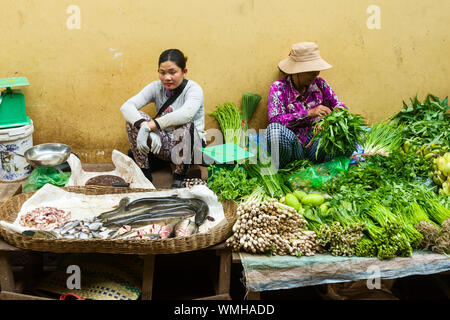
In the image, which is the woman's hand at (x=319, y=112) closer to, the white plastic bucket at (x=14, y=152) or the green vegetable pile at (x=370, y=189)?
the green vegetable pile at (x=370, y=189)

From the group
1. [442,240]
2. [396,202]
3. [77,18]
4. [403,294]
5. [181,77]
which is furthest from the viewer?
[77,18]

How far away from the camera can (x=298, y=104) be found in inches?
174

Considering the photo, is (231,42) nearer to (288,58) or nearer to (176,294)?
(288,58)

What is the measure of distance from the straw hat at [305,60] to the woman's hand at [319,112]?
40 cm

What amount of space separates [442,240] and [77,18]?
3.99 metres

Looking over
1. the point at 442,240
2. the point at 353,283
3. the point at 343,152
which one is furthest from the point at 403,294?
the point at 343,152

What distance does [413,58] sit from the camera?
493 centimetres

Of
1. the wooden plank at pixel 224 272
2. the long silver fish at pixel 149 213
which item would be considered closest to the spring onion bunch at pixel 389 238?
the wooden plank at pixel 224 272

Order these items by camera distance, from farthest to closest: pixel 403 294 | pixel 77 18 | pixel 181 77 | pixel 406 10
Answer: pixel 406 10 < pixel 77 18 < pixel 181 77 < pixel 403 294

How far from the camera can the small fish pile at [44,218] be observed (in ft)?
10.3

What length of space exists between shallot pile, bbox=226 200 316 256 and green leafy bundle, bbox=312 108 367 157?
985mm

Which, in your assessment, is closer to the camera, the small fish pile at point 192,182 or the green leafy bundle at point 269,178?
the green leafy bundle at point 269,178

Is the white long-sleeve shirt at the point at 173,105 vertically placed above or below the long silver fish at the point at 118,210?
above

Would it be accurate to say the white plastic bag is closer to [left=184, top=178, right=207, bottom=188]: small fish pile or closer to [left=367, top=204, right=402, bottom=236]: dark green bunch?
[left=184, top=178, right=207, bottom=188]: small fish pile
